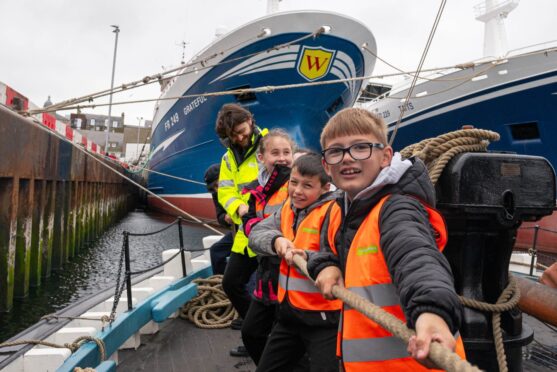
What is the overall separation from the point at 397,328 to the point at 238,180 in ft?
7.05

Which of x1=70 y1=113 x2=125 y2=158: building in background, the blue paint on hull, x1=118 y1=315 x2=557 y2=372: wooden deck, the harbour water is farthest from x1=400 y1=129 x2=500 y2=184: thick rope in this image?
x1=70 y1=113 x2=125 y2=158: building in background

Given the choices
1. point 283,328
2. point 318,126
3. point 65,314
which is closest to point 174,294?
point 65,314

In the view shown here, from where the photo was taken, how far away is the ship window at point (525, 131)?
910 cm

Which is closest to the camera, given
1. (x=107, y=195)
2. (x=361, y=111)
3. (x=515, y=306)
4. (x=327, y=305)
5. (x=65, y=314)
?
(x=361, y=111)

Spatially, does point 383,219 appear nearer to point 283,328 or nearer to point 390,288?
point 390,288

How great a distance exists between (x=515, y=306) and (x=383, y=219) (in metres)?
0.83

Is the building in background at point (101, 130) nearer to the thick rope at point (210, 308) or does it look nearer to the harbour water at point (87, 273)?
the harbour water at point (87, 273)

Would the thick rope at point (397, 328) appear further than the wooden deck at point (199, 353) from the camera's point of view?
No

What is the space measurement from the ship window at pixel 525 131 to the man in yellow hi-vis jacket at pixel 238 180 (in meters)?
8.54

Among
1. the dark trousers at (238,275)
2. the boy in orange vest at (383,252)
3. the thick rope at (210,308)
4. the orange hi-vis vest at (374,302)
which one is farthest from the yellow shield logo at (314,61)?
the orange hi-vis vest at (374,302)

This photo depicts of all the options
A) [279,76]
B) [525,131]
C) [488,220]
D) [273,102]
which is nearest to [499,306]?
[488,220]

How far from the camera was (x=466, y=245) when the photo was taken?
1587 millimetres

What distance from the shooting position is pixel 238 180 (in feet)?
9.73

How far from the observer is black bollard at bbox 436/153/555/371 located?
59.6 inches
